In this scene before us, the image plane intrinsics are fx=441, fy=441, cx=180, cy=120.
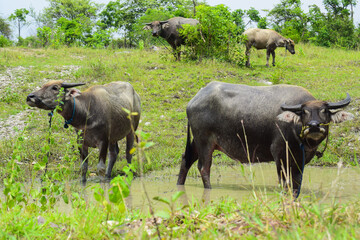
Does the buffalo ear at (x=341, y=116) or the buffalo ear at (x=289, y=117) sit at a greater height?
the buffalo ear at (x=341, y=116)

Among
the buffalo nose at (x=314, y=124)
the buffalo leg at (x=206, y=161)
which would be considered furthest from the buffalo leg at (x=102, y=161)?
the buffalo nose at (x=314, y=124)

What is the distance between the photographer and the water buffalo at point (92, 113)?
6.55m

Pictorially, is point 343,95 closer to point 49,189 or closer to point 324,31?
point 49,189

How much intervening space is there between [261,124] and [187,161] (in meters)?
1.36

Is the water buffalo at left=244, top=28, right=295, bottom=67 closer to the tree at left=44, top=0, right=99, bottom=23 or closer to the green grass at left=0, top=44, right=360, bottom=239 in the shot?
the green grass at left=0, top=44, right=360, bottom=239

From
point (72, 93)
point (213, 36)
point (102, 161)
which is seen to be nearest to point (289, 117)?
point (102, 161)

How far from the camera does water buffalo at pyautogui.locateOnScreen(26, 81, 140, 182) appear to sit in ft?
21.5

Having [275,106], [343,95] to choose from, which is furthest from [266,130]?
[343,95]

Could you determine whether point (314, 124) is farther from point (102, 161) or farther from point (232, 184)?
point (102, 161)

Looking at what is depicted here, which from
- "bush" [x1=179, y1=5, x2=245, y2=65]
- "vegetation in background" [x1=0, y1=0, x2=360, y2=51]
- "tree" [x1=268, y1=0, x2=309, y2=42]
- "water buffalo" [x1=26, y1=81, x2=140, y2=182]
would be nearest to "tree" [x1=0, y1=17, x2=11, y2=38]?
"vegetation in background" [x1=0, y1=0, x2=360, y2=51]

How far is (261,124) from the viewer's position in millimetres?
5598

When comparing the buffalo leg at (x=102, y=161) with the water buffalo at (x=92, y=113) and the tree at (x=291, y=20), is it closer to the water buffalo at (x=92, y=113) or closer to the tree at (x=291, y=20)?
the water buffalo at (x=92, y=113)

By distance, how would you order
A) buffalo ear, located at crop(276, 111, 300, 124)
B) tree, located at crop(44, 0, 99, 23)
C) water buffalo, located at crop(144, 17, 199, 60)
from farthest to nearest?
tree, located at crop(44, 0, 99, 23) < water buffalo, located at crop(144, 17, 199, 60) < buffalo ear, located at crop(276, 111, 300, 124)

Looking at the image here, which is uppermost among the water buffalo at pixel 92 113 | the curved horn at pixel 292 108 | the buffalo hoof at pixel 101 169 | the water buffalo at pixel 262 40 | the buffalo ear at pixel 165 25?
the buffalo ear at pixel 165 25
